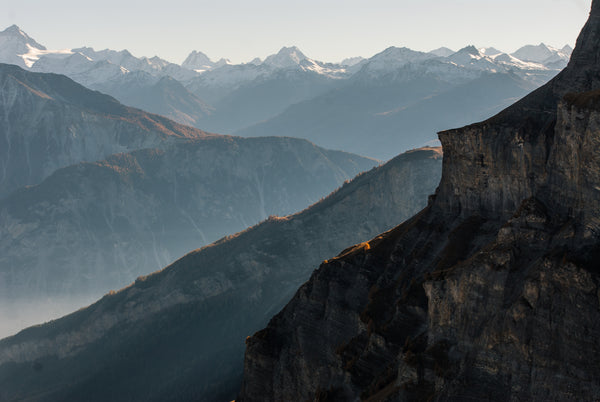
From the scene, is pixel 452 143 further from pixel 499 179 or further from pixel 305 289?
pixel 305 289

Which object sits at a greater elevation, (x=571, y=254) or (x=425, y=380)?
(x=571, y=254)

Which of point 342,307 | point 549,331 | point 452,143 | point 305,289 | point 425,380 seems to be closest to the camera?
point 549,331

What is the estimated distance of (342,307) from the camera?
8156cm

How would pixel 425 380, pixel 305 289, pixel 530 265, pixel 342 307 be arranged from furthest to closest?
pixel 305 289 < pixel 342 307 < pixel 425 380 < pixel 530 265

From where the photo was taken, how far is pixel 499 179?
214 feet

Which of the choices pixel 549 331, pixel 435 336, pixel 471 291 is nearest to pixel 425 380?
pixel 435 336

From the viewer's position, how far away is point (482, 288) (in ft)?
175

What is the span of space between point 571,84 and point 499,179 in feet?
44.6

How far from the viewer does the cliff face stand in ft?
156

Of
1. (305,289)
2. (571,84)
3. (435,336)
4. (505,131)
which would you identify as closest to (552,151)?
(505,131)

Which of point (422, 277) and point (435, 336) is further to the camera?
point (422, 277)

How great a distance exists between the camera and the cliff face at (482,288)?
47.5m

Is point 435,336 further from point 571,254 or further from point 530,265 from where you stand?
point 571,254

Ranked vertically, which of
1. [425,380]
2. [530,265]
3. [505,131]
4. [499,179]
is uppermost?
[505,131]
